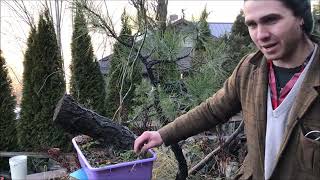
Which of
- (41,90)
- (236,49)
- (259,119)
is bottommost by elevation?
(41,90)

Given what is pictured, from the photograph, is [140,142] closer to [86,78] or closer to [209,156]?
[209,156]

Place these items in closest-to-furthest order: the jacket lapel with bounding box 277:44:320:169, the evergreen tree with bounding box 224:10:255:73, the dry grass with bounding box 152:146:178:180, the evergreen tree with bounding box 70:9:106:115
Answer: the jacket lapel with bounding box 277:44:320:169
the dry grass with bounding box 152:146:178:180
the evergreen tree with bounding box 224:10:255:73
the evergreen tree with bounding box 70:9:106:115

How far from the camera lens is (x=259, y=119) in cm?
127

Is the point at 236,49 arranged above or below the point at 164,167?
above

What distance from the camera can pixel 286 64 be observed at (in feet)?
4.12

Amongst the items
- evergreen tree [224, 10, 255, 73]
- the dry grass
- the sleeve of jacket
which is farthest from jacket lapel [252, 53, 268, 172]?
evergreen tree [224, 10, 255, 73]

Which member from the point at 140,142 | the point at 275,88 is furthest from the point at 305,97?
the point at 140,142

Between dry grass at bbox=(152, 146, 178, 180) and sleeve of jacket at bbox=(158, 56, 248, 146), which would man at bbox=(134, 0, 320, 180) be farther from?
dry grass at bbox=(152, 146, 178, 180)

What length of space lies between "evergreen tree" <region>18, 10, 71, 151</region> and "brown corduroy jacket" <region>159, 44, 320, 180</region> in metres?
5.23

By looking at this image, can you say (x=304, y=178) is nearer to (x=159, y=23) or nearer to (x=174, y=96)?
(x=174, y=96)

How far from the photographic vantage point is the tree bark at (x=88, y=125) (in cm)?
191

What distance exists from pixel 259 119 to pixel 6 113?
19.5 feet

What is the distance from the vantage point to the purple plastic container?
148cm

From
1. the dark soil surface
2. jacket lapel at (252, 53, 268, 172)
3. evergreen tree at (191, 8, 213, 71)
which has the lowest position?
the dark soil surface
